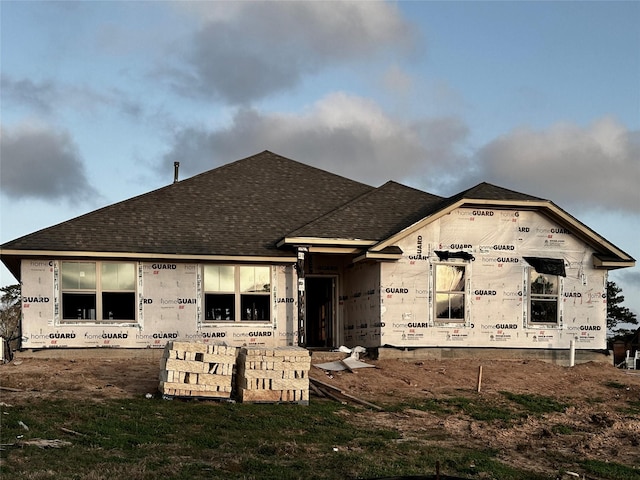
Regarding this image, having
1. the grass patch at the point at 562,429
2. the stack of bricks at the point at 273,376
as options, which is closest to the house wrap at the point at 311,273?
the stack of bricks at the point at 273,376

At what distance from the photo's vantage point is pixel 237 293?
2459cm

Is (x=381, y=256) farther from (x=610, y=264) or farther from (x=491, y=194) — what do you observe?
(x=610, y=264)

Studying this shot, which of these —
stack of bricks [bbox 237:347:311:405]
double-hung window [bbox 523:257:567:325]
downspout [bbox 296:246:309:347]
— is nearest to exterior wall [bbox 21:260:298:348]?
downspout [bbox 296:246:309:347]

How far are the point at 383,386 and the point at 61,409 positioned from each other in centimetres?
797

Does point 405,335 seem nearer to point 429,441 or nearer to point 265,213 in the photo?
point 265,213

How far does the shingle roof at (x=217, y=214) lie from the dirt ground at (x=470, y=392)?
11.0 feet

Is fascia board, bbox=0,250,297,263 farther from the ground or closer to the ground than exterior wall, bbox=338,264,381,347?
farther from the ground

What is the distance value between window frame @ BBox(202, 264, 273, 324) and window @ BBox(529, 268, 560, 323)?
7.87 m

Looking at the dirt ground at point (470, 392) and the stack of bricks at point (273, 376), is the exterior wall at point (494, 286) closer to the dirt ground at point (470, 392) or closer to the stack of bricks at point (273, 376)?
the dirt ground at point (470, 392)

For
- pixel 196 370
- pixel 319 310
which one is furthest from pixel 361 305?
pixel 196 370

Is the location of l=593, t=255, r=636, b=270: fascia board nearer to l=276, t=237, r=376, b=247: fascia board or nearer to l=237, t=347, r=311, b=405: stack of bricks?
l=276, t=237, r=376, b=247: fascia board

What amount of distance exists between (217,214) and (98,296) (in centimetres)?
476

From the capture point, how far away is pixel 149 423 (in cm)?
1557

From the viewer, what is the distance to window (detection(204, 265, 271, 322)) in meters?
24.4
